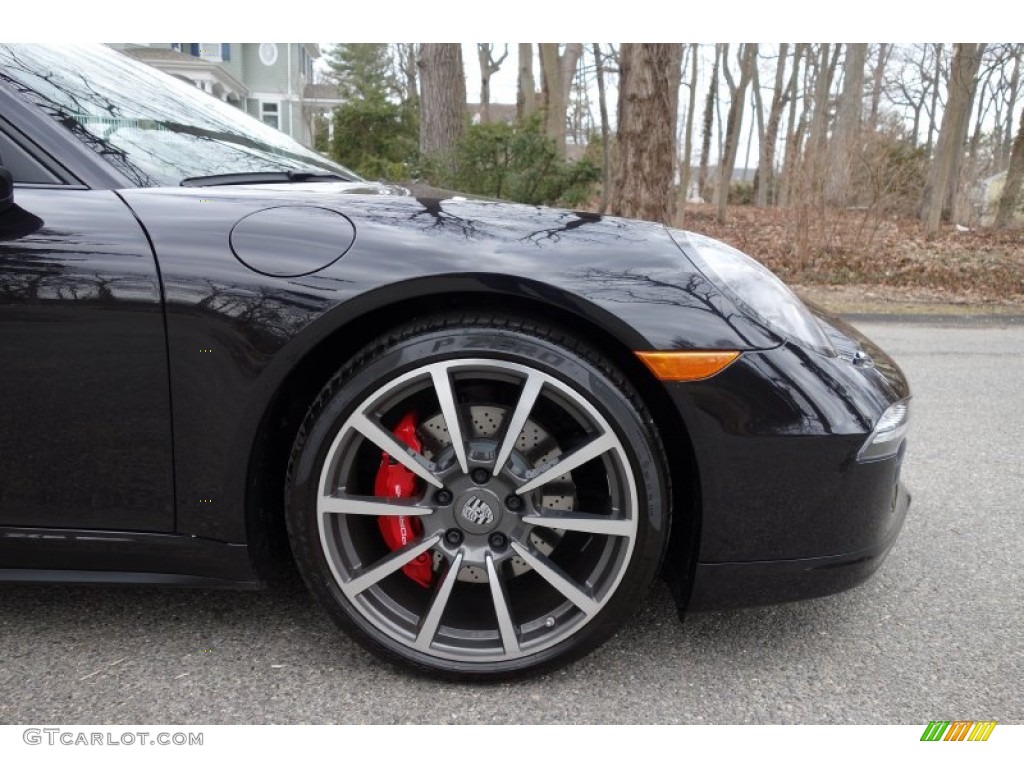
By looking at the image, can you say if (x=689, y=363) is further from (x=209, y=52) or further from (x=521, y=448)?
(x=209, y=52)

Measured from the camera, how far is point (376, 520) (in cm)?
A: 192

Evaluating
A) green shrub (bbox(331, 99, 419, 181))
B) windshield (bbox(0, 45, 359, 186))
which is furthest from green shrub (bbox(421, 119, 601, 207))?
windshield (bbox(0, 45, 359, 186))

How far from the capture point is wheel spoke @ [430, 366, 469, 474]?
5.52 ft

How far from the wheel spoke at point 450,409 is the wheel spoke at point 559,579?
9.1 inches

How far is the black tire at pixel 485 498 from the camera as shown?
1682mm

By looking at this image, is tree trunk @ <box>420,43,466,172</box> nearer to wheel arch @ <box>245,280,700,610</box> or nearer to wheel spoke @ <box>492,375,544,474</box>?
wheel arch @ <box>245,280,700,610</box>

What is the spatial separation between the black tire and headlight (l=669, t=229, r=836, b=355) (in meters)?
0.33

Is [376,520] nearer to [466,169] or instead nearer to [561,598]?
[561,598]

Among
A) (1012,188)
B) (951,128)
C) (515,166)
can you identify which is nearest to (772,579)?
(515,166)

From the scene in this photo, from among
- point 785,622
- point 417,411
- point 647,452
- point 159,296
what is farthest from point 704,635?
point 159,296

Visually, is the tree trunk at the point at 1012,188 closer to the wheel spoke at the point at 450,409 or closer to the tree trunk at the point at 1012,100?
the tree trunk at the point at 1012,100

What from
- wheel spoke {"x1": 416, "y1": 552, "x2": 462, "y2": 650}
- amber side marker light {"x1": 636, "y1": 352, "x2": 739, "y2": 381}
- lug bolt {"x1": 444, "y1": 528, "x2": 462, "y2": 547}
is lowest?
wheel spoke {"x1": 416, "y1": 552, "x2": 462, "y2": 650}

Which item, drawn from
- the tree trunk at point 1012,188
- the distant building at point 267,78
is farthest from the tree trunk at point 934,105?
the distant building at point 267,78

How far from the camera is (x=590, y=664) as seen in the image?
1.87m
